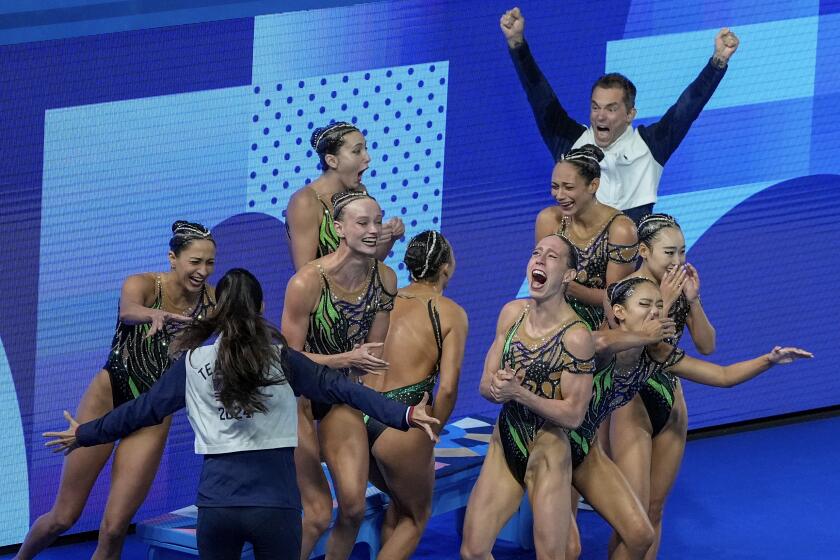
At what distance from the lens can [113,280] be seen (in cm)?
736

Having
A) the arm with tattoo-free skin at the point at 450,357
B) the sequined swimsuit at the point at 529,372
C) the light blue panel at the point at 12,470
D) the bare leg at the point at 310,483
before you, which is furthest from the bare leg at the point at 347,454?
the light blue panel at the point at 12,470

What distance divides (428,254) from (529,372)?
77cm

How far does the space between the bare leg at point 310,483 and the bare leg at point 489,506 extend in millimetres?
753

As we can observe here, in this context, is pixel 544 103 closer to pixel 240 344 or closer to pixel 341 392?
pixel 341 392

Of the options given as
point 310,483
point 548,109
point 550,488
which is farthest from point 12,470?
point 548,109

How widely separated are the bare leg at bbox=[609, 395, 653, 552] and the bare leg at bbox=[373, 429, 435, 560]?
86cm

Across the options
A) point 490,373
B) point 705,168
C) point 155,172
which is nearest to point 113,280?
point 155,172

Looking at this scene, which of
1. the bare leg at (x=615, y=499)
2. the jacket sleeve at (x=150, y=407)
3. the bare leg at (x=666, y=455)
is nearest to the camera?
the jacket sleeve at (x=150, y=407)

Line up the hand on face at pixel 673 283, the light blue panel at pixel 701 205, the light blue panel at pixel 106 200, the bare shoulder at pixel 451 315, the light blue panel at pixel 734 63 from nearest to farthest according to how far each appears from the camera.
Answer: the bare shoulder at pixel 451 315 < the hand on face at pixel 673 283 < the light blue panel at pixel 106 200 < the light blue panel at pixel 734 63 < the light blue panel at pixel 701 205

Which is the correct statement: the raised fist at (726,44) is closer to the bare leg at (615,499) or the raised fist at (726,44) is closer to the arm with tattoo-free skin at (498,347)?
the arm with tattoo-free skin at (498,347)

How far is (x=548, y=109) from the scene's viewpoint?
7809 millimetres

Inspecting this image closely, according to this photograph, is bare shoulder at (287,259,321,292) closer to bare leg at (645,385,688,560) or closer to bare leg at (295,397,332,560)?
bare leg at (295,397,332,560)

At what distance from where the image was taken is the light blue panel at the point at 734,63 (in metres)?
8.66

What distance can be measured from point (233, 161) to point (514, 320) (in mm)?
2449
